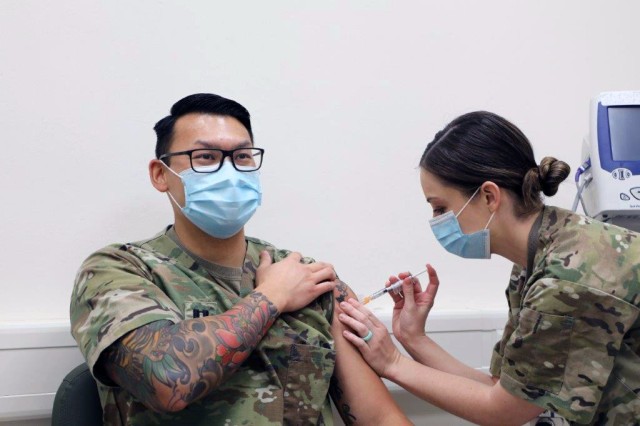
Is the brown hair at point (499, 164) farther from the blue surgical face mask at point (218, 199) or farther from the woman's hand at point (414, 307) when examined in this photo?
the blue surgical face mask at point (218, 199)

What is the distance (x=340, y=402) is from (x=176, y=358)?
0.53 m

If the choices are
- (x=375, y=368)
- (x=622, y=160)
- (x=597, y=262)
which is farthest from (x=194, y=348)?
(x=622, y=160)

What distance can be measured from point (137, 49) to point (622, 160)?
145 centimetres

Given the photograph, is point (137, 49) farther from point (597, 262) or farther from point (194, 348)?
point (597, 262)

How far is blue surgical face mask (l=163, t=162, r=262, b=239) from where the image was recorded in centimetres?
153

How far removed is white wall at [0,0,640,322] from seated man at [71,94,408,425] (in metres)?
0.25

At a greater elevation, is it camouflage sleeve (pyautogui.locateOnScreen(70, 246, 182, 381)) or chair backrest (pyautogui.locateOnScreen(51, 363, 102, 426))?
camouflage sleeve (pyautogui.locateOnScreen(70, 246, 182, 381))

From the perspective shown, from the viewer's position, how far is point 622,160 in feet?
5.59

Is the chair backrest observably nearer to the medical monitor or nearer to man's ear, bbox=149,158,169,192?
man's ear, bbox=149,158,169,192

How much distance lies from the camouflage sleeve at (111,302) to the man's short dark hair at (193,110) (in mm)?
341

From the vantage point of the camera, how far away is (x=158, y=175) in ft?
5.33

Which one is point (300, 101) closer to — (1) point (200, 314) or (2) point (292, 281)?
(2) point (292, 281)

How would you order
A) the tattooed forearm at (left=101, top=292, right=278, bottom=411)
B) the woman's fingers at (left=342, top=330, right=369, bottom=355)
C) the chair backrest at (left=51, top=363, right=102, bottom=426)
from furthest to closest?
1. the woman's fingers at (left=342, top=330, right=369, bottom=355)
2. the chair backrest at (left=51, top=363, right=102, bottom=426)
3. the tattooed forearm at (left=101, top=292, right=278, bottom=411)

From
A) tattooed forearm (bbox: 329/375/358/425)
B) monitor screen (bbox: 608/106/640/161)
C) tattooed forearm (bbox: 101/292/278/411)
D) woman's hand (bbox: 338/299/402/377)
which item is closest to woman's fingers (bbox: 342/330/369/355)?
woman's hand (bbox: 338/299/402/377)
